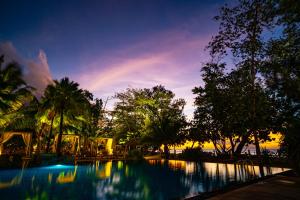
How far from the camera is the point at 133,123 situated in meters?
43.7

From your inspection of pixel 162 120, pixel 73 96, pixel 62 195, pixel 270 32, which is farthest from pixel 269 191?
pixel 162 120

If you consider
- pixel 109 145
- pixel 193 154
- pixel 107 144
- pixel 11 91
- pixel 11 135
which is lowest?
pixel 193 154

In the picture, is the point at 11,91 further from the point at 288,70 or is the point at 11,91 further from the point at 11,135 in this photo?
the point at 288,70

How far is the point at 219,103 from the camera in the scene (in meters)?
25.2

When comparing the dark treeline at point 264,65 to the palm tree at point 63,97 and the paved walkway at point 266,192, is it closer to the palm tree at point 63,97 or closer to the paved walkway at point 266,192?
the paved walkway at point 266,192

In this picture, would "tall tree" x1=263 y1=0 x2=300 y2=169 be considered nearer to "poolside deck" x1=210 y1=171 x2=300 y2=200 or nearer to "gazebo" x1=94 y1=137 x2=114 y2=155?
"poolside deck" x1=210 y1=171 x2=300 y2=200

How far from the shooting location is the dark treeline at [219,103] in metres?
12.2

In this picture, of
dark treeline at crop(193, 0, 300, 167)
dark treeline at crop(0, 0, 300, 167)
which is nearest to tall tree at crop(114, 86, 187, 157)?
dark treeline at crop(0, 0, 300, 167)

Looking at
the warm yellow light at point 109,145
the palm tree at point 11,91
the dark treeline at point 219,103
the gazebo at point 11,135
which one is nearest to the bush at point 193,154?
the dark treeline at point 219,103

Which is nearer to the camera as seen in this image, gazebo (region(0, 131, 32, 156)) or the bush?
gazebo (region(0, 131, 32, 156))

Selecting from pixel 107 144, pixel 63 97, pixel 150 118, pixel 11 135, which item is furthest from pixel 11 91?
pixel 150 118

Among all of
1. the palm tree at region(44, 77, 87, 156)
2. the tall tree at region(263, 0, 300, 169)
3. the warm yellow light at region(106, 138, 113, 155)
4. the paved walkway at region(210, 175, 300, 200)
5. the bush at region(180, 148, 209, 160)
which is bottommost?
the paved walkway at region(210, 175, 300, 200)

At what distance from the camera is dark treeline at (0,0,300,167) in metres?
12.2

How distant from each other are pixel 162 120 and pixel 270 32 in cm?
2726
